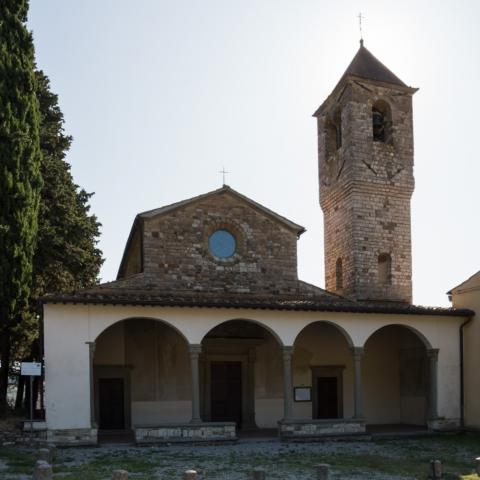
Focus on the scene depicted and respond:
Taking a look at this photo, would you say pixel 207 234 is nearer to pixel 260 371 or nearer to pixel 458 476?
pixel 260 371

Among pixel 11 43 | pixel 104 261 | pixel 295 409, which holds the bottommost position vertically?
pixel 295 409

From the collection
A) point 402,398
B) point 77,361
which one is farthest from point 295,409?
point 77,361

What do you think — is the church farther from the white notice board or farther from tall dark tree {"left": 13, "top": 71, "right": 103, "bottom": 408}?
tall dark tree {"left": 13, "top": 71, "right": 103, "bottom": 408}

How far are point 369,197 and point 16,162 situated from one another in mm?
10083

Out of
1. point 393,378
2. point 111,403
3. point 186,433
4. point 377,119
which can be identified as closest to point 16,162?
point 111,403

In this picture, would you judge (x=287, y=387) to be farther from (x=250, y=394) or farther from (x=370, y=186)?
(x=370, y=186)

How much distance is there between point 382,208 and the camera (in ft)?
63.7

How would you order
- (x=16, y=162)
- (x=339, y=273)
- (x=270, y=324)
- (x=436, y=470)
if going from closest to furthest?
(x=436, y=470) < (x=16, y=162) < (x=270, y=324) < (x=339, y=273)

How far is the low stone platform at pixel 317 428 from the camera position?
48.9 feet

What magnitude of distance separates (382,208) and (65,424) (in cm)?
1104

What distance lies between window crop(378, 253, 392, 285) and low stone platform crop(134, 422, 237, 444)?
7.29m

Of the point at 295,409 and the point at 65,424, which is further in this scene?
the point at 295,409

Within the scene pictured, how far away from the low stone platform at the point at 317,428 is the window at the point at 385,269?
16.9 ft

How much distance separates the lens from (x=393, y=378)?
62.0 ft
